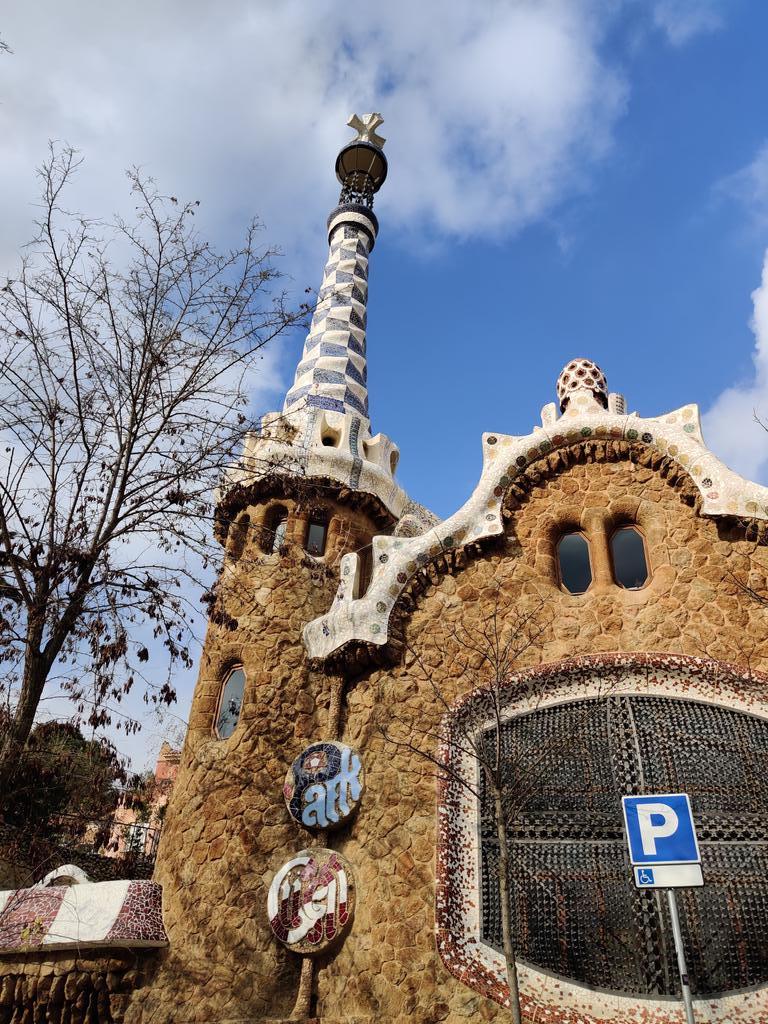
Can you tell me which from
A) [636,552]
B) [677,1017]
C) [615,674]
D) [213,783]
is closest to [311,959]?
[213,783]

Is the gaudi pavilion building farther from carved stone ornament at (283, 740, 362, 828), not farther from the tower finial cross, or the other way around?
the tower finial cross

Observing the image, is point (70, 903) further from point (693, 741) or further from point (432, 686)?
point (693, 741)

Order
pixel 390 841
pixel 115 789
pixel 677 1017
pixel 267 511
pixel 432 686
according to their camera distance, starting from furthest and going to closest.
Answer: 1. pixel 267 511
2. pixel 432 686
3. pixel 390 841
4. pixel 115 789
5. pixel 677 1017

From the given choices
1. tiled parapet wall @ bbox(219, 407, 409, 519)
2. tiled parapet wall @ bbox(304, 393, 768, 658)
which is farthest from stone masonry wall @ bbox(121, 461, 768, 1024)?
tiled parapet wall @ bbox(219, 407, 409, 519)

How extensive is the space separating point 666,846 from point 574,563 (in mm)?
3625

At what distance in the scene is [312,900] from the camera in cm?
606

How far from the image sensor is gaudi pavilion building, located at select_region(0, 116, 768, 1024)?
17.9 feet

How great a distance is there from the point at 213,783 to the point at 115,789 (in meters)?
1.34

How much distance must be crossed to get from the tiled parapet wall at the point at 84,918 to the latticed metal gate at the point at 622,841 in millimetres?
2729

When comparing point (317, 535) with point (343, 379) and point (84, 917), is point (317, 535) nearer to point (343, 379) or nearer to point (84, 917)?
point (343, 379)

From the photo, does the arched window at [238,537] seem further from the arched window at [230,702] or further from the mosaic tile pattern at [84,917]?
the mosaic tile pattern at [84,917]

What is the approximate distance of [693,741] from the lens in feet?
19.5

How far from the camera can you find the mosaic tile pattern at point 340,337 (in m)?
9.98

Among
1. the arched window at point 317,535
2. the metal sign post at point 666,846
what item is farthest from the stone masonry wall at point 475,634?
the metal sign post at point 666,846
